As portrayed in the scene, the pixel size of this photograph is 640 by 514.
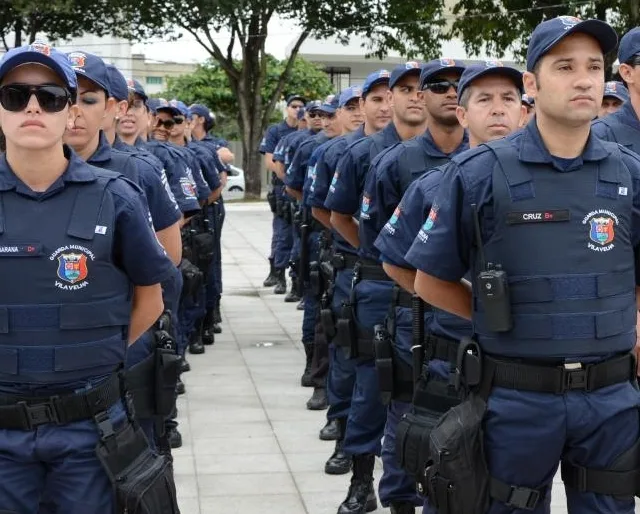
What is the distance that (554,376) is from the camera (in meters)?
3.89

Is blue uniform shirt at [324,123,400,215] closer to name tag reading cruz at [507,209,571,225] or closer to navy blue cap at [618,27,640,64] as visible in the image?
navy blue cap at [618,27,640,64]

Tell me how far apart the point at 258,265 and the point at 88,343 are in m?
13.8

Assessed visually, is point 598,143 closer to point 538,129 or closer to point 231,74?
point 538,129

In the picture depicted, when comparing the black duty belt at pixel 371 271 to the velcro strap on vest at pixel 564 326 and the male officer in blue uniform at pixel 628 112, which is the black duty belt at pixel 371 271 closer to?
the male officer in blue uniform at pixel 628 112

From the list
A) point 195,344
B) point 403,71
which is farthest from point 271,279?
point 403,71

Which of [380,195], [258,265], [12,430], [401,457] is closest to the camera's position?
[12,430]

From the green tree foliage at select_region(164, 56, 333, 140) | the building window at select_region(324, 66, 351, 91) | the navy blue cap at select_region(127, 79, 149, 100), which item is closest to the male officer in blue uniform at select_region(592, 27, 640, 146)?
the navy blue cap at select_region(127, 79, 149, 100)

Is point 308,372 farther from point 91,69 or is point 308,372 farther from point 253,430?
point 91,69

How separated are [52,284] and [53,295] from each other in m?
0.03

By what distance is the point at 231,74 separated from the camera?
113 ft

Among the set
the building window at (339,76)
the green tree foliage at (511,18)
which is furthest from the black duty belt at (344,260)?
the building window at (339,76)

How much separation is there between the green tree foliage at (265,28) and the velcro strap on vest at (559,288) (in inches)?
1162

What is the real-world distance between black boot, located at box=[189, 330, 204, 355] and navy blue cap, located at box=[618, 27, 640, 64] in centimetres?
563

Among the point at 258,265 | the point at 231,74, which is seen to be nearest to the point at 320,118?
the point at 258,265
